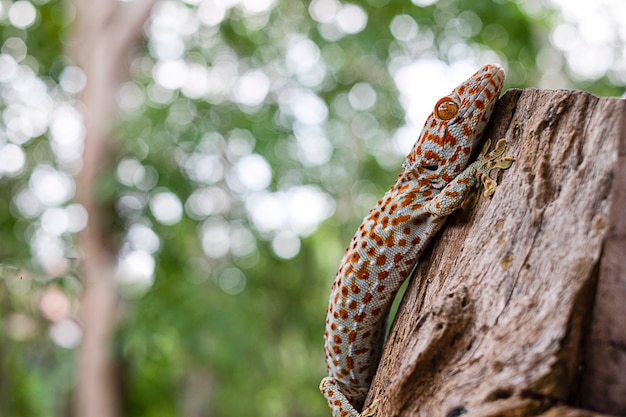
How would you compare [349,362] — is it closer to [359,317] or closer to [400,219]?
[359,317]

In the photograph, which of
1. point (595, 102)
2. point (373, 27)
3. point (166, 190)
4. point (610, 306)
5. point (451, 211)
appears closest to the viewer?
point (610, 306)

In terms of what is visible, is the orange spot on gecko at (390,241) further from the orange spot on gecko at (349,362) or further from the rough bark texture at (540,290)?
the orange spot on gecko at (349,362)

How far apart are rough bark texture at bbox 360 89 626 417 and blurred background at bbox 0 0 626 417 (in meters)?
3.36

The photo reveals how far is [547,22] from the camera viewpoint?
559cm

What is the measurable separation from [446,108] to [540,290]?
2.53 feet

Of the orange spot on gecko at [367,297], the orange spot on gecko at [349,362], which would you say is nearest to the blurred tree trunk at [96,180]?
the orange spot on gecko at [349,362]

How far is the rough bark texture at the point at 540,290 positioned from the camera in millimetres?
1440

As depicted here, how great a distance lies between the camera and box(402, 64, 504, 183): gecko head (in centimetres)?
208

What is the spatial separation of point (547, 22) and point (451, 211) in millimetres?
4075

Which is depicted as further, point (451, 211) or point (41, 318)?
point (41, 318)

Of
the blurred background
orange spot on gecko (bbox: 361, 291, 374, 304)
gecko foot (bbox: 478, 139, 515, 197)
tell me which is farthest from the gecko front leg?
the blurred background

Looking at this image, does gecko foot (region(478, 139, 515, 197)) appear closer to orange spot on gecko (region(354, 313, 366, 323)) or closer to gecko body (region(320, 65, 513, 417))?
gecko body (region(320, 65, 513, 417))

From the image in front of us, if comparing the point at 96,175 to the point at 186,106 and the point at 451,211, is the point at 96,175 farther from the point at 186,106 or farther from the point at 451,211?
the point at 451,211

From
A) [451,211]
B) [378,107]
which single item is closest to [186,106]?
[378,107]
